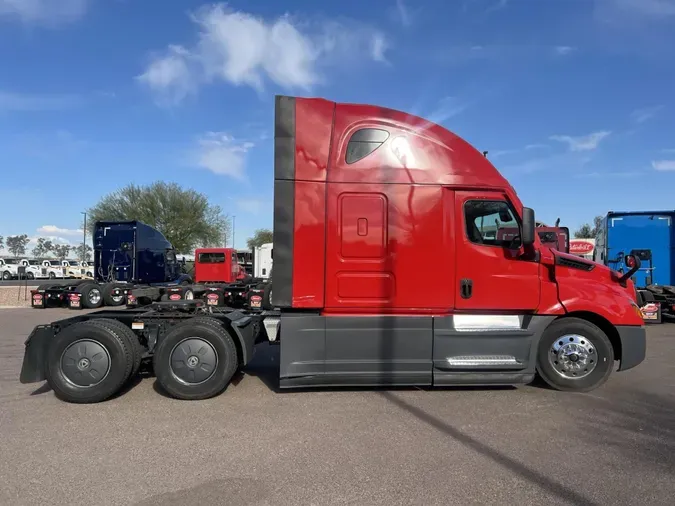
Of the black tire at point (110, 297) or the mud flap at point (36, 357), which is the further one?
the black tire at point (110, 297)

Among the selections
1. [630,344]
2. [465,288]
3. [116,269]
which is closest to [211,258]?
[116,269]

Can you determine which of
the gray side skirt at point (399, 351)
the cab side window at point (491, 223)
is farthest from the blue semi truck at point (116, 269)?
the cab side window at point (491, 223)

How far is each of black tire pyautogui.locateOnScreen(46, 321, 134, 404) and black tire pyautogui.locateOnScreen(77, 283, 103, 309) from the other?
12967 millimetres

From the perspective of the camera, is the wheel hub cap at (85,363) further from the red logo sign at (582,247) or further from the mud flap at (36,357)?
the red logo sign at (582,247)

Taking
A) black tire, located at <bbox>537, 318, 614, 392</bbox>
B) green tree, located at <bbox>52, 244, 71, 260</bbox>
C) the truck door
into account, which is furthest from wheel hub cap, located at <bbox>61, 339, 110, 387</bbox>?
green tree, located at <bbox>52, 244, 71, 260</bbox>

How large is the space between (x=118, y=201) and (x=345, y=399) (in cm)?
4549

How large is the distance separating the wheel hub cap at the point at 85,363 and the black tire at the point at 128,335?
0.24 meters

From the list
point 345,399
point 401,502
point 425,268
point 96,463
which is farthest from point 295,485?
point 425,268

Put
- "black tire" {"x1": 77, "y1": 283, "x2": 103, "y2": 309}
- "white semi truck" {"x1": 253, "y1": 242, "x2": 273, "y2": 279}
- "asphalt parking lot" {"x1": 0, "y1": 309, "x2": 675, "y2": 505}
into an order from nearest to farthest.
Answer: "asphalt parking lot" {"x1": 0, "y1": 309, "x2": 675, "y2": 505} → "black tire" {"x1": 77, "y1": 283, "x2": 103, "y2": 309} → "white semi truck" {"x1": 253, "y1": 242, "x2": 273, "y2": 279}

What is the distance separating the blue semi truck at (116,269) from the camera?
17656 mm

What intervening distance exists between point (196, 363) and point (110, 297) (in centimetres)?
1372

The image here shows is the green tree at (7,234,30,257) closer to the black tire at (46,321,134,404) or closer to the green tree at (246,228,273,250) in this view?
the green tree at (246,228,273,250)

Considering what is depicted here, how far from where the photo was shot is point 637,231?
13.9 m

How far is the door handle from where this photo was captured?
5.82 meters
